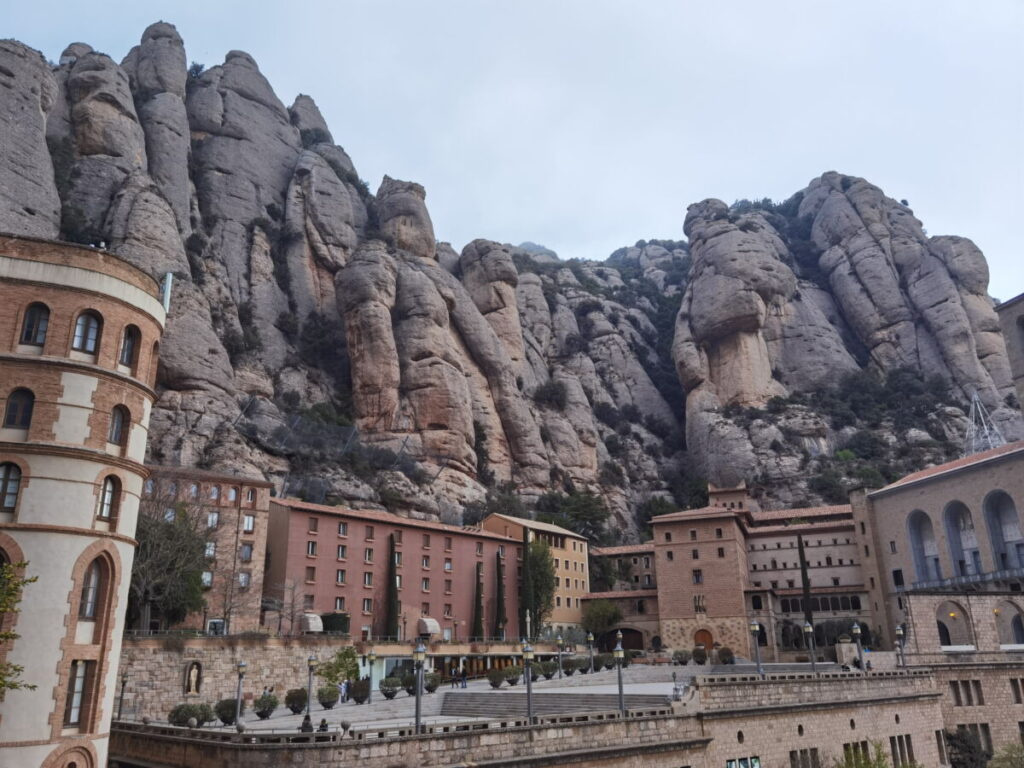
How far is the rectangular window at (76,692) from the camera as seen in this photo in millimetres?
19828

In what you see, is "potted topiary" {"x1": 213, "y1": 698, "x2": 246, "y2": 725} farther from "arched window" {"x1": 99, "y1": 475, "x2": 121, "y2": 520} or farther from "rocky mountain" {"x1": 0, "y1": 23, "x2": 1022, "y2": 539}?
"rocky mountain" {"x1": 0, "y1": 23, "x2": 1022, "y2": 539}

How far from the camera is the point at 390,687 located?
41062 millimetres

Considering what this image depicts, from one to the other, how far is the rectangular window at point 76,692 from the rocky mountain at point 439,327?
40348 millimetres

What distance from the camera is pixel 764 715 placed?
3228 cm

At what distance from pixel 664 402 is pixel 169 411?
71.0m

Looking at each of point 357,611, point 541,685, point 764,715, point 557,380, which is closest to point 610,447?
point 557,380

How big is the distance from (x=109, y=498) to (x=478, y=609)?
43.3 meters

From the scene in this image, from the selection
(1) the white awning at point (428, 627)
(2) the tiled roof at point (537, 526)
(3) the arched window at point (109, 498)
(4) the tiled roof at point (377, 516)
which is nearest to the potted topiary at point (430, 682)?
(1) the white awning at point (428, 627)

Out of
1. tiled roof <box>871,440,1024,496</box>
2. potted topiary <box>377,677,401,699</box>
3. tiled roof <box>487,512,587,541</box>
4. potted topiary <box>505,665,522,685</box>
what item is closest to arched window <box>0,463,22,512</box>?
potted topiary <box>377,677,401,699</box>

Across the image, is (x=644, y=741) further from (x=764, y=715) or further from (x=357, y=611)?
(x=357, y=611)

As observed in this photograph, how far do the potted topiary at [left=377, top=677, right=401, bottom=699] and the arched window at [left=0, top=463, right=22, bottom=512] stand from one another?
24549mm

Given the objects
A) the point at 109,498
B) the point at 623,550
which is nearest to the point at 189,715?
the point at 109,498

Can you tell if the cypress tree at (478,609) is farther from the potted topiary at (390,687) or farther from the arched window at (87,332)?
the arched window at (87,332)

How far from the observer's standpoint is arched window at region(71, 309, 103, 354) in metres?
21.5
